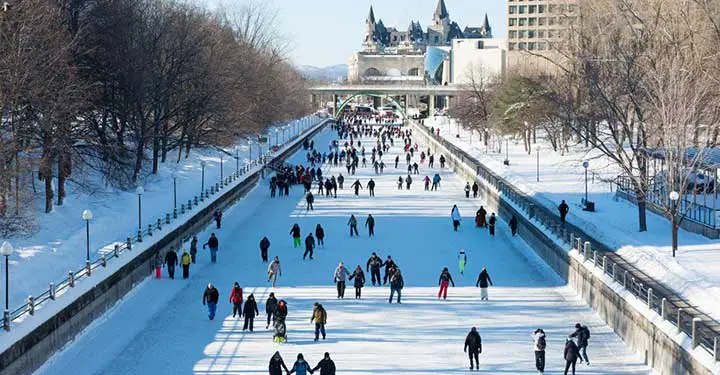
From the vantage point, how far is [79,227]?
34.4 meters

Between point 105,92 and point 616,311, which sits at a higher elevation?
point 105,92

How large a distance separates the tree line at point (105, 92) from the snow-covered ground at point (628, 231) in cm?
1569

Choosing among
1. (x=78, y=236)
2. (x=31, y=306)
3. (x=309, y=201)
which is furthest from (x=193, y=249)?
(x=309, y=201)

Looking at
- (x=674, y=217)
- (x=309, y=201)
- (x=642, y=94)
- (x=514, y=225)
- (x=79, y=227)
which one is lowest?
(x=514, y=225)

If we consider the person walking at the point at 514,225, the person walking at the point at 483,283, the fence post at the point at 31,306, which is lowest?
the person walking at the point at 483,283

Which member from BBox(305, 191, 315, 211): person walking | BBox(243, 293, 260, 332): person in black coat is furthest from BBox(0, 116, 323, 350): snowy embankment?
BBox(305, 191, 315, 211): person walking

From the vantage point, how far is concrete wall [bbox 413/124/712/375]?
60.0 ft

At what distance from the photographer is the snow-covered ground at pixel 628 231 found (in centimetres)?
2366

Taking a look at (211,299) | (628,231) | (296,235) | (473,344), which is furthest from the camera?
(296,235)

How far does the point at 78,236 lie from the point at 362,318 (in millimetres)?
10836

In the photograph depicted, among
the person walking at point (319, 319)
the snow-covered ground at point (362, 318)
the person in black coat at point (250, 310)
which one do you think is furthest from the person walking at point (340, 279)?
the person walking at point (319, 319)

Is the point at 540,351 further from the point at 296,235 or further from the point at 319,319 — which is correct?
the point at 296,235

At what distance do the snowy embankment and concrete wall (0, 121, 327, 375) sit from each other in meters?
0.16

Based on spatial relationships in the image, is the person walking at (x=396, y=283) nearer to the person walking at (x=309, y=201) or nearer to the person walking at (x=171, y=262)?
the person walking at (x=171, y=262)
